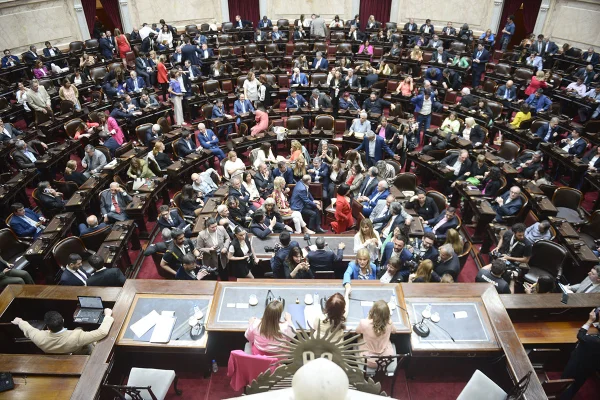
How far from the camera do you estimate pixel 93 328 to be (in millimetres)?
4492

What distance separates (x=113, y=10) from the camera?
16.5 metres

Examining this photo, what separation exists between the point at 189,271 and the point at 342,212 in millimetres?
2915

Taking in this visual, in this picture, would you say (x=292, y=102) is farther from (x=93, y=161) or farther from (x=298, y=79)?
(x=93, y=161)

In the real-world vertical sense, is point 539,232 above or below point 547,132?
below

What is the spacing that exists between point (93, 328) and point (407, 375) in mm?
3701

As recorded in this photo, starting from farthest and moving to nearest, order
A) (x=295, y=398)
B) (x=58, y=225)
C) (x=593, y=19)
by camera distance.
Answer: (x=593, y=19) < (x=58, y=225) < (x=295, y=398)

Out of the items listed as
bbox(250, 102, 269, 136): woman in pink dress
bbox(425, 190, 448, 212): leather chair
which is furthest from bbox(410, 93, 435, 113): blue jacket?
bbox(425, 190, 448, 212): leather chair

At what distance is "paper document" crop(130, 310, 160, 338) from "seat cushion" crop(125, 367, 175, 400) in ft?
1.31

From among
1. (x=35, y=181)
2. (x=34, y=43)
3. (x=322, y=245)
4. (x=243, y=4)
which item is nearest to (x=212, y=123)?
(x=35, y=181)

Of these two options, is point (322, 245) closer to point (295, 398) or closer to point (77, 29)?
point (295, 398)

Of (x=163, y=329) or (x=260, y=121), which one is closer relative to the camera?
(x=163, y=329)

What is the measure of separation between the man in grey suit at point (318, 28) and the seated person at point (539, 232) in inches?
496

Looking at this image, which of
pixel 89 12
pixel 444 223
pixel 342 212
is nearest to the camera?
pixel 444 223

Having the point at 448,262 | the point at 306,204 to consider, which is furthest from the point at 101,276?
the point at 448,262
